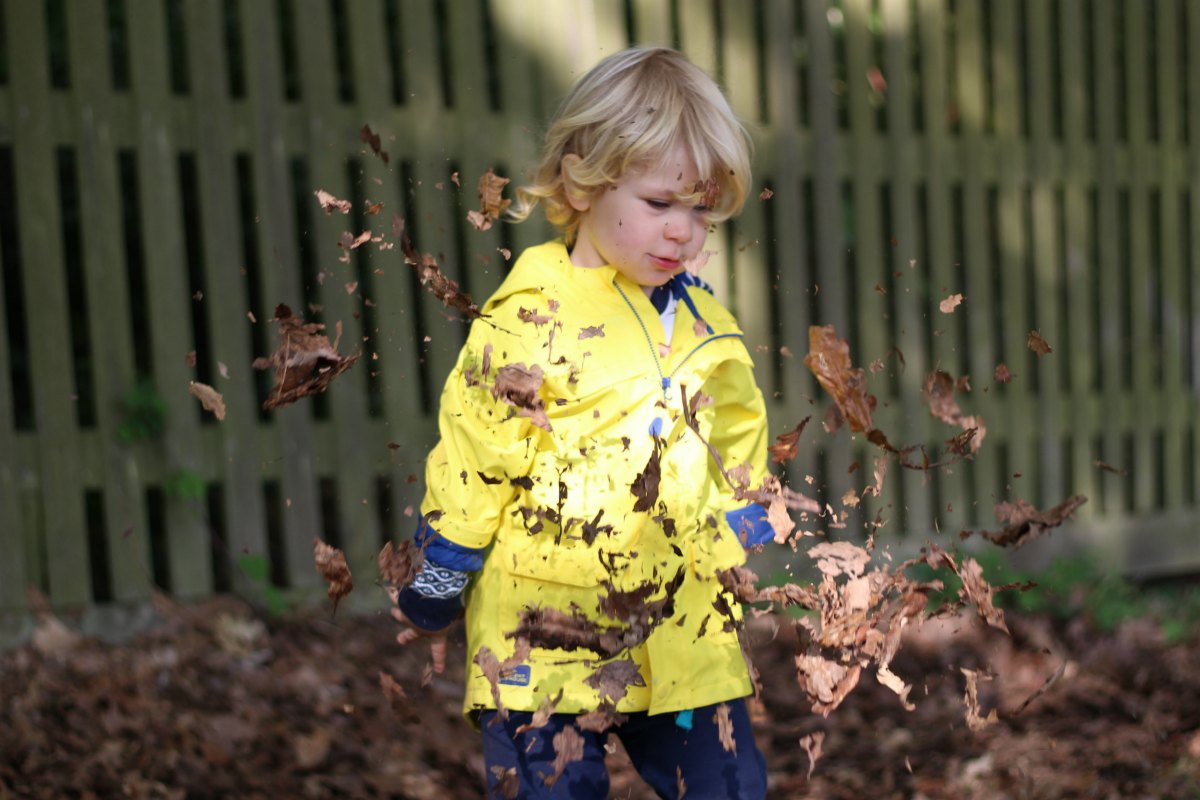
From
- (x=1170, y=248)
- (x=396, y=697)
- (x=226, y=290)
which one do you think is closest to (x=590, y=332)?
(x=396, y=697)

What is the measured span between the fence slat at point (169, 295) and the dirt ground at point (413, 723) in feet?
0.67

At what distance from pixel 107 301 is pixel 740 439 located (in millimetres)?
2622

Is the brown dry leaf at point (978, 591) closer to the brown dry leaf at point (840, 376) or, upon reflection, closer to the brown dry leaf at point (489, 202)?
the brown dry leaf at point (840, 376)

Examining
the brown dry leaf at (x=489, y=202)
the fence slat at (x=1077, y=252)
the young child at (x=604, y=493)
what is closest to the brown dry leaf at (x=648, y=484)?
the young child at (x=604, y=493)

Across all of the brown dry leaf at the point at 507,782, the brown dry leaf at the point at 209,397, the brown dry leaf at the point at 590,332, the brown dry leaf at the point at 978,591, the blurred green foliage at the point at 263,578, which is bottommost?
the blurred green foliage at the point at 263,578

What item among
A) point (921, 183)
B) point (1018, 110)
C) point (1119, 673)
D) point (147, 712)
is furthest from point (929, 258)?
point (147, 712)

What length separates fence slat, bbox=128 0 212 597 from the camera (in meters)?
4.18

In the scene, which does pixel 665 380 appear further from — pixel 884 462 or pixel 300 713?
pixel 300 713

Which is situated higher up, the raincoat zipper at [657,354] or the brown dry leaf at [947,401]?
the raincoat zipper at [657,354]

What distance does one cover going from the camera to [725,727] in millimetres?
2250

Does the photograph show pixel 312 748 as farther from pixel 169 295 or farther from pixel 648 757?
pixel 169 295

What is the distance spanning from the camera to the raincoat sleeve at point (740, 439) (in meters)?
2.36

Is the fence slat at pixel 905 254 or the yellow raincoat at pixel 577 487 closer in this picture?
the yellow raincoat at pixel 577 487

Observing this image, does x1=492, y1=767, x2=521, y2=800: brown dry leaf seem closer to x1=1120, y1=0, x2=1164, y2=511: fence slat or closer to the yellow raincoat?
the yellow raincoat
